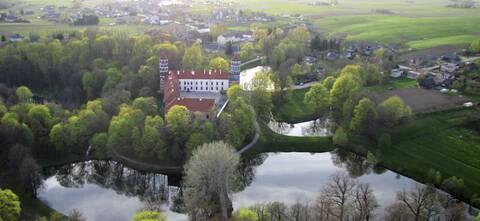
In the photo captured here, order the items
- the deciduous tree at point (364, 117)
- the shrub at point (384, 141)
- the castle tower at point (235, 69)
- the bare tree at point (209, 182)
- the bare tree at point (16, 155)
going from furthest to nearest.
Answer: the castle tower at point (235, 69)
the deciduous tree at point (364, 117)
the shrub at point (384, 141)
the bare tree at point (16, 155)
the bare tree at point (209, 182)

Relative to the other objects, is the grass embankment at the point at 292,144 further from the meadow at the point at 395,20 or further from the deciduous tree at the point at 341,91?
the meadow at the point at 395,20

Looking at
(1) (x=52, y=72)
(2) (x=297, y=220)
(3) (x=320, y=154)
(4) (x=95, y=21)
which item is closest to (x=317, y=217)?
(2) (x=297, y=220)

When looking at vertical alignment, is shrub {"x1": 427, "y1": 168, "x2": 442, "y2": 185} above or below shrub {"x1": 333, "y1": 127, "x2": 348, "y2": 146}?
below

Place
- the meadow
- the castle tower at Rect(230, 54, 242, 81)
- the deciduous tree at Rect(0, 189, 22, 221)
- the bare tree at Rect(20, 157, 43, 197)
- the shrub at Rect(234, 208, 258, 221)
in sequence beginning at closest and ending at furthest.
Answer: the shrub at Rect(234, 208, 258, 221), the deciduous tree at Rect(0, 189, 22, 221), the bare tree at Rect(20, 157, 43, 197), the castle tower at Rect(230, 54, 242, 81), the meadow

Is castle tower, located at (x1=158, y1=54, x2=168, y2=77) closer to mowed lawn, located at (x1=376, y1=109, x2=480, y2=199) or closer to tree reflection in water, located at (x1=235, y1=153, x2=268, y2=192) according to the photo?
tree reflection in water, located at (x1=235, y1=153, x2=268, y2=192)

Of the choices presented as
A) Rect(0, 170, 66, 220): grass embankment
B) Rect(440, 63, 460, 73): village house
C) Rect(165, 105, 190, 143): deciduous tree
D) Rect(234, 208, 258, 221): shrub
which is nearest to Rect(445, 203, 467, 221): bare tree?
Rect(234, 208, 258, 221): shrub

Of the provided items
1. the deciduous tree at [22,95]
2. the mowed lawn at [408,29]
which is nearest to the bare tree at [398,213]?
the deciduous tree at [22,95]
